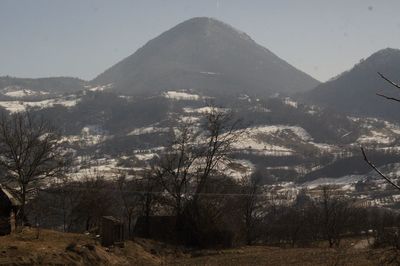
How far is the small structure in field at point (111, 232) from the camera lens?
38531 mm

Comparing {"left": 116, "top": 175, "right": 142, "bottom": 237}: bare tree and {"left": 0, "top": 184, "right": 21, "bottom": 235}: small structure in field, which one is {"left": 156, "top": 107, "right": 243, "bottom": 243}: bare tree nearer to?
{"left": 116, "top": 175, "right": 142, "bottom": 237}: bare tree

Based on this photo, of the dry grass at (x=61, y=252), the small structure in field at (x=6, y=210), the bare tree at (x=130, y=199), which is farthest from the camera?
the bare tree at (x=130, y=199)

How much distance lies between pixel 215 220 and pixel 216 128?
34.2 feet

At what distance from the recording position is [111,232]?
38.7m

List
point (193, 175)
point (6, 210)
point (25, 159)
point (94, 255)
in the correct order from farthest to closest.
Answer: point (193, 175) → point (25, 159) → point (6, 210) → point (94, 255)

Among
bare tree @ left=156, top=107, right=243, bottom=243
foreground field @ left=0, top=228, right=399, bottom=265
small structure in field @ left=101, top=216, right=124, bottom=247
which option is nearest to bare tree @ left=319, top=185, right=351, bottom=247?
bare tree @ left=156, top=107, right=243, bottom=243

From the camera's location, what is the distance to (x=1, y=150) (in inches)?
2061

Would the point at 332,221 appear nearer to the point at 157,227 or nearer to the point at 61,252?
the point at 157,227

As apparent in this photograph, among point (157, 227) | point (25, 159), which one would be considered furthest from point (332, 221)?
point (25, 159)

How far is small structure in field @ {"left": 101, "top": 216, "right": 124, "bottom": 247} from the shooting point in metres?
38.5

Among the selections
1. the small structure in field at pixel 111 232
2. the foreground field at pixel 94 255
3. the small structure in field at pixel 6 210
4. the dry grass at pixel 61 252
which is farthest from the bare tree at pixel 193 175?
the small structure in field at pixel 6 210

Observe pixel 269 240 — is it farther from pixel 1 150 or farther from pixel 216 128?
pixel 1 150

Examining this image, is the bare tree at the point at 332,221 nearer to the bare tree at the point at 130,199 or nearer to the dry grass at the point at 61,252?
the bare tree at the point at 130,199

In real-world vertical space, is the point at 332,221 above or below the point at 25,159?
below
